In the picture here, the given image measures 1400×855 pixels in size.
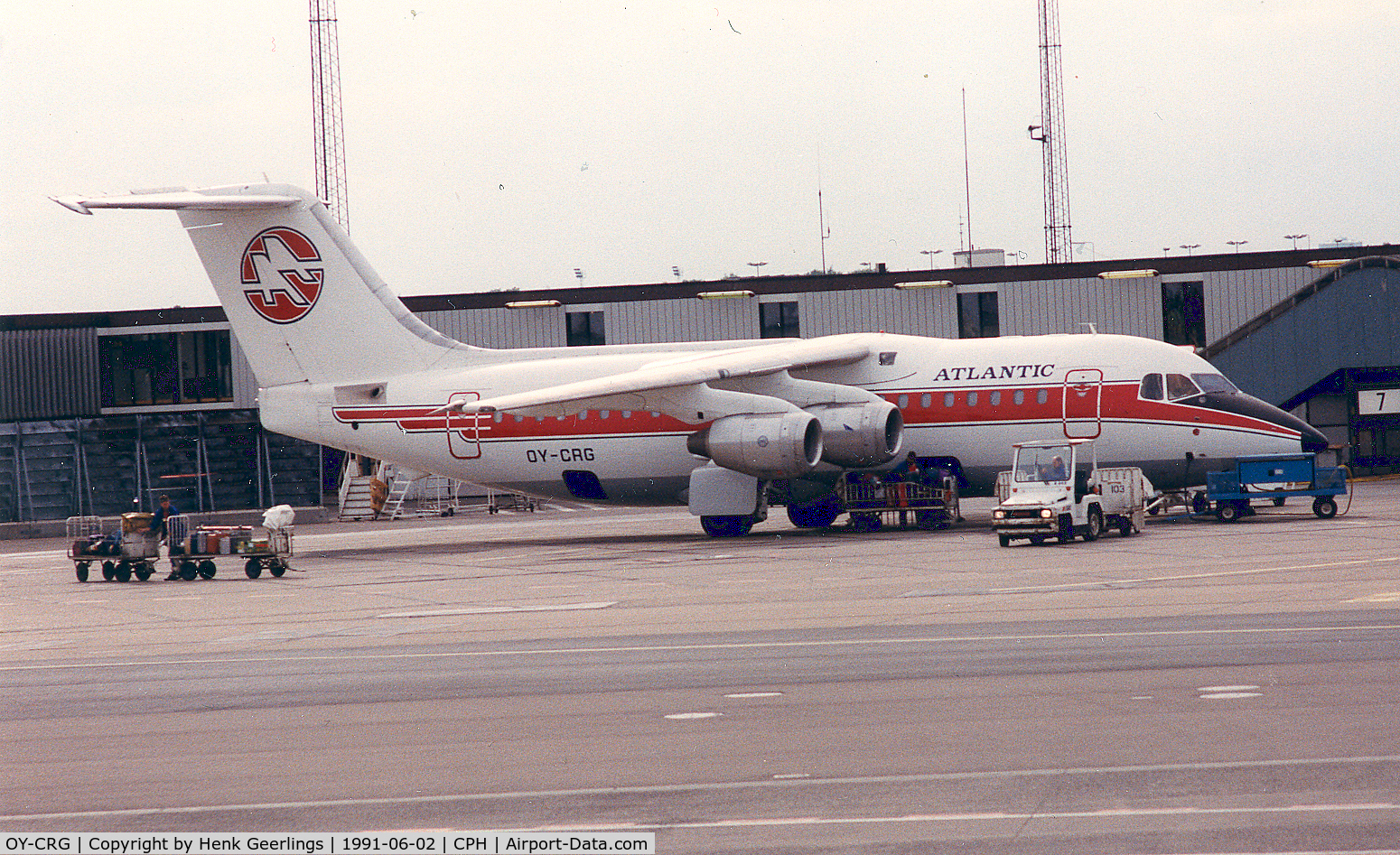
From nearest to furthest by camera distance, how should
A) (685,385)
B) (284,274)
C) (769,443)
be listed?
(769,443), (685,385), (284,274)

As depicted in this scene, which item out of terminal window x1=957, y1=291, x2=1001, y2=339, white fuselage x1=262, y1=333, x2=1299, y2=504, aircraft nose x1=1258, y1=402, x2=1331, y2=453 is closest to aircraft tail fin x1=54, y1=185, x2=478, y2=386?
white fuselage x1=262, y1=333, x2=1299, y2=504

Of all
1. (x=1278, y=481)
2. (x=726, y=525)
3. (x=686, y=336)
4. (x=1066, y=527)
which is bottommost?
(x=726, y=525)

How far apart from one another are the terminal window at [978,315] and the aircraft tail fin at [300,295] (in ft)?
70.5

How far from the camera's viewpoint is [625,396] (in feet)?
103

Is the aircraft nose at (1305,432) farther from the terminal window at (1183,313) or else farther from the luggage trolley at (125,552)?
the luggage trolley at (125,552)

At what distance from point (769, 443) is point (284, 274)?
12.8m

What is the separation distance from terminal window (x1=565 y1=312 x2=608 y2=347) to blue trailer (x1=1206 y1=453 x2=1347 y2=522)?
26.4 meters

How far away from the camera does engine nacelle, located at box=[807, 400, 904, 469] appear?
98.2ft

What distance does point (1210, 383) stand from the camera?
29969mm

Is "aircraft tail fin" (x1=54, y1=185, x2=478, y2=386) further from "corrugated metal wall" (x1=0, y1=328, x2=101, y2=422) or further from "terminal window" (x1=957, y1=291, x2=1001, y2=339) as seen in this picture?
"terminal window" (x1=957, y1=291, x2=1001, y2=339)

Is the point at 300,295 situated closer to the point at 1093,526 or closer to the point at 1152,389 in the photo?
the point at 1093,526

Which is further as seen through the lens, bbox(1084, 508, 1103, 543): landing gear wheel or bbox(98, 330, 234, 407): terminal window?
bbox(98, 330, 234, 407): terminal window

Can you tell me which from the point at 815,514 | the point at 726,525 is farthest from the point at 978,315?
the point at 726,525

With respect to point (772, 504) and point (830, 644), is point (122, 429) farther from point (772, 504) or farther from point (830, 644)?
point (830, 644)
